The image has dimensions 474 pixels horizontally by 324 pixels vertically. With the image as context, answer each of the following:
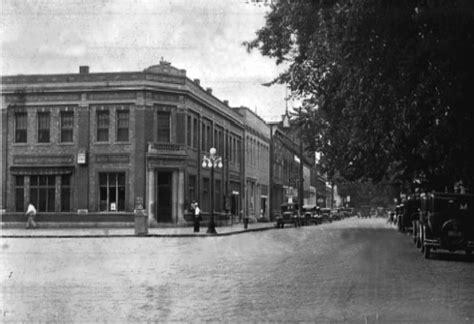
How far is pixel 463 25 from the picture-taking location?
13578mm

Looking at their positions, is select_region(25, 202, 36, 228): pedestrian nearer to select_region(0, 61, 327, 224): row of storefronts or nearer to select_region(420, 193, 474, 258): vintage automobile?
select_region(0, 61, 327, 224): row of storefronts

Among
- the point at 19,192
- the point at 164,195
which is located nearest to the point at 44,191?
the point at 19,192

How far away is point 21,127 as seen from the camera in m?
46.8

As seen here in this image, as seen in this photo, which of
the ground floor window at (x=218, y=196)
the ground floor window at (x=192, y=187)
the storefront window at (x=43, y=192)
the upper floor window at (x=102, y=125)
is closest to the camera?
the upper floor window at (x=102, y=125)

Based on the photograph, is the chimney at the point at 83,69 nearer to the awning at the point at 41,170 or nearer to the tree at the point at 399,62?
the awning at the point at 41,170

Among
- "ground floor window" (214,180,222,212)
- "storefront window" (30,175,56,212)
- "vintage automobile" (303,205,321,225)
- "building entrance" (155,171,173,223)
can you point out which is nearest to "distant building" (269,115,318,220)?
"vintage automobile" (303,205,321,225)

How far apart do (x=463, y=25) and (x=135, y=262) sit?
9.90 m

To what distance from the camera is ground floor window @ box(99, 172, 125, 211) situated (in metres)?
45.3

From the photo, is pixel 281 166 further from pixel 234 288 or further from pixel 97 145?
pixel 234 288

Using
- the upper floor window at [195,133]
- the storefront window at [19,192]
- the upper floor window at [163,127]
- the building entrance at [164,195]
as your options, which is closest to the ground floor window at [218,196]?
the upper floor window at [195,133]

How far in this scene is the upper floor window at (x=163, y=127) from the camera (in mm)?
46375

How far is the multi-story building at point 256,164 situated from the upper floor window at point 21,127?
2500 cm

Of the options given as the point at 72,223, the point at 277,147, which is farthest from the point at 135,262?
the point at 277,147

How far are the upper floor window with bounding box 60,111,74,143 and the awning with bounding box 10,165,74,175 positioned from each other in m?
1.86
